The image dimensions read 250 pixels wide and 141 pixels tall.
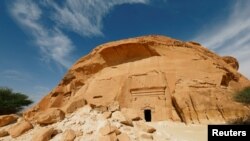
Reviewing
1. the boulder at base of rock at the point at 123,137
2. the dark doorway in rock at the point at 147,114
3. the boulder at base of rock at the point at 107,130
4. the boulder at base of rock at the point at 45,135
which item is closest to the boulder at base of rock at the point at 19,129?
the boulder at base of rock at the point at 45,135

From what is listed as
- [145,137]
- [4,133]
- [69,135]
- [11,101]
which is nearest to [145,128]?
[145,137]

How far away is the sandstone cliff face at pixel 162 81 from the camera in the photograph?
25.2 meters

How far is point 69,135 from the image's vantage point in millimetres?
14133

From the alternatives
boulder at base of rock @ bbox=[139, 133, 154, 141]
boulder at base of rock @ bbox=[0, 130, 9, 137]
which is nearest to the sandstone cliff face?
boulder at base of rock @ bbox=[0, 130, 9, 137]

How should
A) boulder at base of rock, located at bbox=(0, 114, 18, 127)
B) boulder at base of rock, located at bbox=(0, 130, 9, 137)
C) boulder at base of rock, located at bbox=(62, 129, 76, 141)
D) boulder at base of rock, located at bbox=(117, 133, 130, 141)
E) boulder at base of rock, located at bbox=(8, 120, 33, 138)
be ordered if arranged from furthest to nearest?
boulder at base of rock, located at bbox=(0, 114, 18, 127) → boulder at base of rock, located at bbox=(0, 130, 9, 137) → boulder at base of rock, located at bbox=(8, 120, 33, 138) → boulder at base of rock, located at bbox=(62, 129, 76, 141) → boulder at base of rock, located at bbox=(117, 133, 130, 141)

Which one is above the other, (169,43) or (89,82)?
(169,43)

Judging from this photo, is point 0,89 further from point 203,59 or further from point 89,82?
point 203,59

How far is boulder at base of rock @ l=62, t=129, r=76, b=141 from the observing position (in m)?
13.8

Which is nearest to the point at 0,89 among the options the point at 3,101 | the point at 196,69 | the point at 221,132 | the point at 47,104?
the point at 3,101

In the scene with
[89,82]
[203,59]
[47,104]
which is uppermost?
[203,59]

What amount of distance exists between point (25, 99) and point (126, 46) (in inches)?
596

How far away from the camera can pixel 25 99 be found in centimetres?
3553

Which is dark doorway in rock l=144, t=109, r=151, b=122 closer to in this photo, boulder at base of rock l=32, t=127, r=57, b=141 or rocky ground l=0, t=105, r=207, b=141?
rocky ground l=0, t=105, r=207, b=141

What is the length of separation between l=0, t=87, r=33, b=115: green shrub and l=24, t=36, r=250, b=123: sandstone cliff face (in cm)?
525
